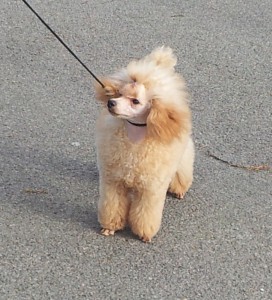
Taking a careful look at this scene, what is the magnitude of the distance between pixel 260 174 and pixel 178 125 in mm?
1299

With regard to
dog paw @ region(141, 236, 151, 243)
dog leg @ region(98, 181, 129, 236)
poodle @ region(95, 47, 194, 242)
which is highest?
poodle @ region(95, 47, 194, 242)

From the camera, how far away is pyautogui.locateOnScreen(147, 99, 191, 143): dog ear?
131 inches

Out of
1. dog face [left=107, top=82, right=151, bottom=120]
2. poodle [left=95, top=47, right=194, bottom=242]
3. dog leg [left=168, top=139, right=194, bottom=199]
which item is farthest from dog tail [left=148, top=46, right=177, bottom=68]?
dog leg [left=168, top=139, right=194, bottom=199]

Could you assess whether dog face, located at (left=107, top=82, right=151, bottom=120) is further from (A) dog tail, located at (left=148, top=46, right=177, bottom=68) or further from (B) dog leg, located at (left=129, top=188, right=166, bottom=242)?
(B) dog leg, located at (left=129, top=188, right=166, bottom=242)

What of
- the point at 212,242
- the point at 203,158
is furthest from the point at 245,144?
the point at 212,242

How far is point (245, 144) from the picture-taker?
16.1ft

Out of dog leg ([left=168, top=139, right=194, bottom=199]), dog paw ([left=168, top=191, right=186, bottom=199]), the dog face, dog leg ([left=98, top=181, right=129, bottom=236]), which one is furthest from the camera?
dog paw ([left=168, top=191, right=186, bottom=199])

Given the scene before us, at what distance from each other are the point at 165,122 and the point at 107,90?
12.8 inches

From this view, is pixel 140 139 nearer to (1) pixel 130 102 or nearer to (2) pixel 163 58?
(1) pixel 130 102

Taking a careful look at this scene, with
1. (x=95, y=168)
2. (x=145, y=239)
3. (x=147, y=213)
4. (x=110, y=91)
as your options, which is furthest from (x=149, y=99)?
(x=95, y=168)

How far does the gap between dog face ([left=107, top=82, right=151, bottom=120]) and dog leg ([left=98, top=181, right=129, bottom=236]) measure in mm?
465

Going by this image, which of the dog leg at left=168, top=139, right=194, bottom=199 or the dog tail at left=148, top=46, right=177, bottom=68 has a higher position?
the dog tail at left=148, top=46, right=177, bottom=68

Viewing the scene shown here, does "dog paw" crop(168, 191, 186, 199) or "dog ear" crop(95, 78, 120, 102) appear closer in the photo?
"dog ear" crop(95, 78, 120, 102)

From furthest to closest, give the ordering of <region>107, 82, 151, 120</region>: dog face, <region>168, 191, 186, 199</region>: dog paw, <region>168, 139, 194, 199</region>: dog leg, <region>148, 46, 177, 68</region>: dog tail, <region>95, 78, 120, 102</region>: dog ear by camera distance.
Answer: <region>168, 191, 186, 199</region>: dog paw < <region>168, 139, 194, 199</region>: dog leg < <region>148, 46, 177, 68</region>: dog tail < <region>95, 78, 120, 102</region>: dog ear < <region>107, 82, 151, 120</region>: dog face
